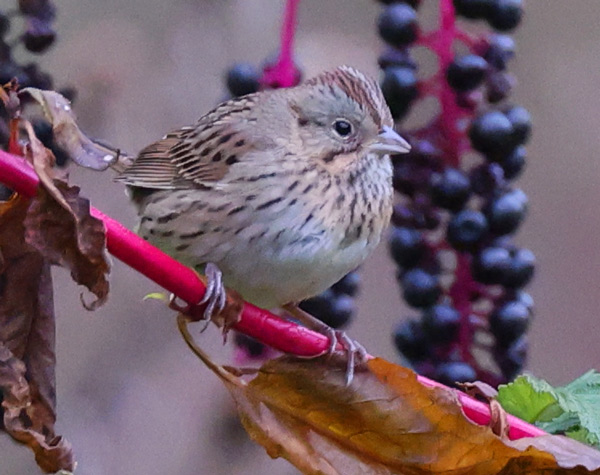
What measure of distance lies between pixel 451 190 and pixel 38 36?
0.54m

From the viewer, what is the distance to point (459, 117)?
55.2 inches

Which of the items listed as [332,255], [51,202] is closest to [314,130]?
[332,255]

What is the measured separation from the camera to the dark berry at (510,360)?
1.38m

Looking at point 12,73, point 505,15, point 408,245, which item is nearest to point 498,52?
point 505,15

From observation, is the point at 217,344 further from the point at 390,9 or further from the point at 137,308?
the point at 390,9

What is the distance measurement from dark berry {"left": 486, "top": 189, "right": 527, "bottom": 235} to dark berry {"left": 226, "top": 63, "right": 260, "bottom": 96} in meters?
0.38

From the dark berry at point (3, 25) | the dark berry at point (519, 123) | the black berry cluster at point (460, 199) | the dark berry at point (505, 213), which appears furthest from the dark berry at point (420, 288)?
the dark berry at point (3, 25)

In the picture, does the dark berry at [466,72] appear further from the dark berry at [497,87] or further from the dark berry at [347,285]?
the dark berry at [347,285]

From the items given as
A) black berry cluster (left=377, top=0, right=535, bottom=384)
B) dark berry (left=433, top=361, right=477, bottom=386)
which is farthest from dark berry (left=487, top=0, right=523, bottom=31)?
dark berry (left=433, top=361, right=477, bottom=386)

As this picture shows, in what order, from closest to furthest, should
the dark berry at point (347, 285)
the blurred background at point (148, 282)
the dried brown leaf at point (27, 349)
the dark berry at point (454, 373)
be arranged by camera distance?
1. the dried brown leaf at point (27, 349)
2. the dark berry at point (454, 373)
3. the dark berry at point (347, 285)
4. the blurred background at point (148, 282)

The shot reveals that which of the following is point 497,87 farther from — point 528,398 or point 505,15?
point 528,398

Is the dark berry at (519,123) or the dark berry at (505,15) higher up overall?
the dark berry at (505,15)

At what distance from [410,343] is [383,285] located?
5.62ft

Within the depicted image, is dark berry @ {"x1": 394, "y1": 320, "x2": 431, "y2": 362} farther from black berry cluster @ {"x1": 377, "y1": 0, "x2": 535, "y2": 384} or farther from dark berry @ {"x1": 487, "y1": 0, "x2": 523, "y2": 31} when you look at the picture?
dark berry @ {"x1": 487, "y1": 0, "x2": 523, "y2": 31}
